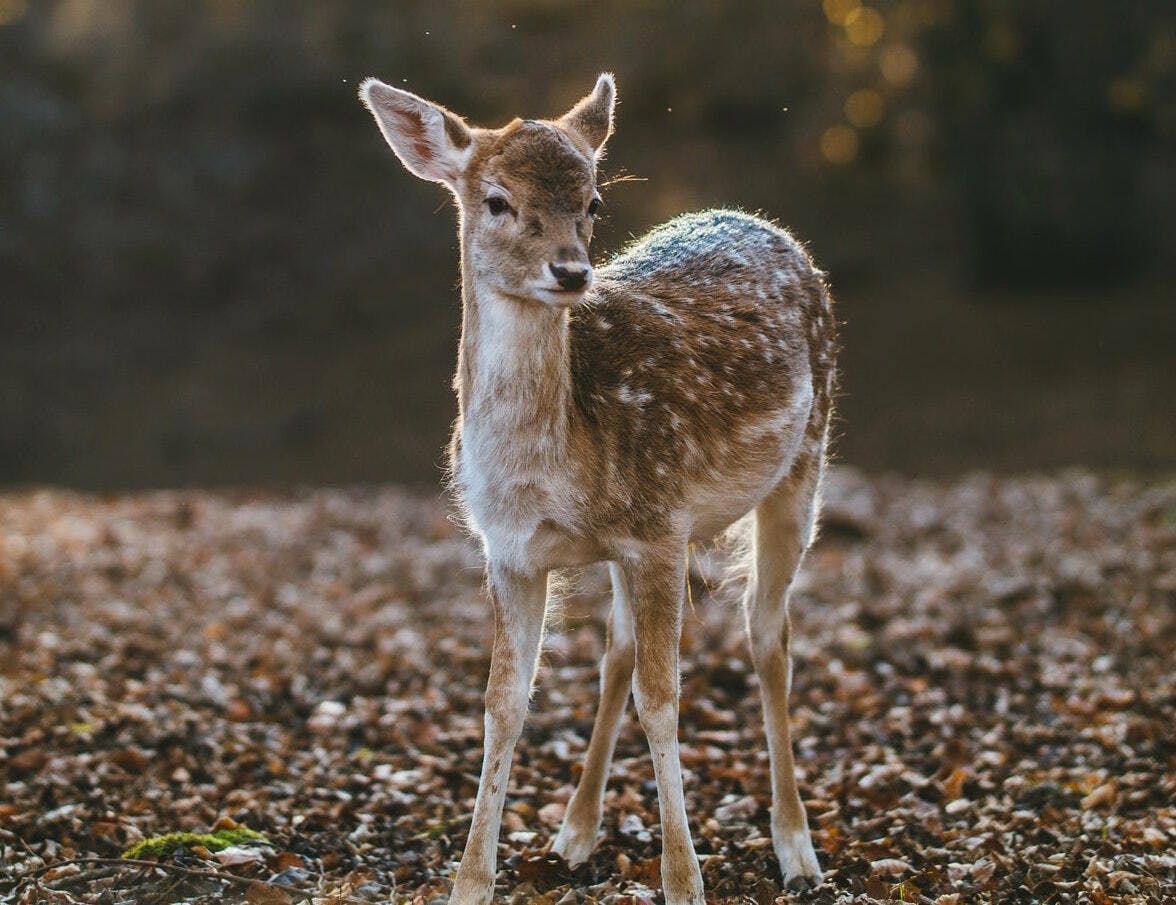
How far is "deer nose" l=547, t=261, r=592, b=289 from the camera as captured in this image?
4148mm

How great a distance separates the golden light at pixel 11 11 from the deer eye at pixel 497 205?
20501mm

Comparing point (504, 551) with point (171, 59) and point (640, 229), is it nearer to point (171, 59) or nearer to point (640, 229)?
point (640, 229)

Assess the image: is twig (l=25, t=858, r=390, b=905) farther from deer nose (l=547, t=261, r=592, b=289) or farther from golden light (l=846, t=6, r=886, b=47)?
golden light (l=846, t=6, r=886, b=47)

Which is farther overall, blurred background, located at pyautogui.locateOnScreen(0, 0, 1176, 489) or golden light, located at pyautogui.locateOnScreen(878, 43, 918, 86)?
blurred background, located at pyautogui.locateOnScreen(0, 0, 1176, 489)

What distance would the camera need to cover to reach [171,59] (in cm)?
2195

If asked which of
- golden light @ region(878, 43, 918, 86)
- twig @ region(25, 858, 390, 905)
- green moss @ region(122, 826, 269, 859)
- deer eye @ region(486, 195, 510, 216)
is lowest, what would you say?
twig @ region(25, 858, 390, 905)

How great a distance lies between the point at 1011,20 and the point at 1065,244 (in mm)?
3643

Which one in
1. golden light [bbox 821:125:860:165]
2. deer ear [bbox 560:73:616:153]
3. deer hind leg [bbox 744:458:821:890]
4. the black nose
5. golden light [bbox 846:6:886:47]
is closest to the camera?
the black nose

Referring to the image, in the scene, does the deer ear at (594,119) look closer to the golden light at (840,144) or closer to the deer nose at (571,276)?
the deer nose at (571,276)

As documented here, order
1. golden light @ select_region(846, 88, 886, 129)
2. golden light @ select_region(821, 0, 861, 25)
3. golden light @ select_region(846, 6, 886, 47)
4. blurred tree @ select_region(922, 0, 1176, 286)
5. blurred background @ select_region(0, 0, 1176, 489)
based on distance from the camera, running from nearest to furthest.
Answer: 1. golden light @ select_region(846, 6, 886, 47)
2. golden light @ select_region(821, 0, 861, 25)
3. blurred tree @ select_region(922, 0, 1176, 286)
4. golden light @ select_region(846, 88, 886, 129)
5. blurred background @ select_region(0, 0, 1176, 489)

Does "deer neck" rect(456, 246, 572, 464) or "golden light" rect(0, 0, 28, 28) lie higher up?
"golden light" rect(0, 0, 28, 28)

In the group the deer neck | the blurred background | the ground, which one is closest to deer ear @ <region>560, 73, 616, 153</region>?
the deer neck

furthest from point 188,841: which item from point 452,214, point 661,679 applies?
point 452,214

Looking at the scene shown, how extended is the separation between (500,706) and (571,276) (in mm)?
1319
